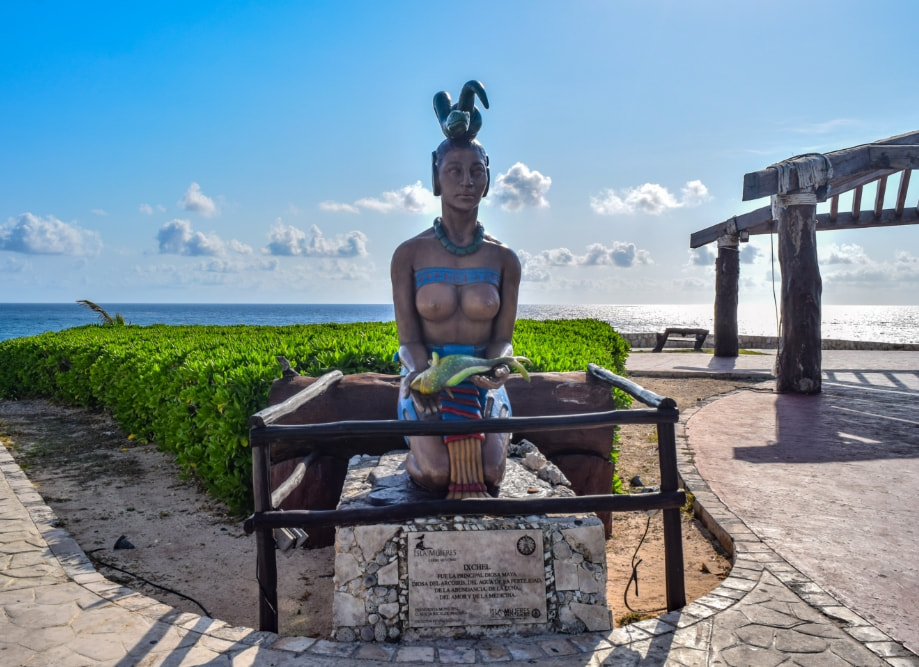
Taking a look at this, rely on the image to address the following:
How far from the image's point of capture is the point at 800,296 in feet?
33.4

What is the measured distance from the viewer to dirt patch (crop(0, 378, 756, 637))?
4.09 m

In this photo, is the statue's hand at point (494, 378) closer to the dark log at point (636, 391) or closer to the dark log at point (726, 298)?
the dark log at point (636, 391)

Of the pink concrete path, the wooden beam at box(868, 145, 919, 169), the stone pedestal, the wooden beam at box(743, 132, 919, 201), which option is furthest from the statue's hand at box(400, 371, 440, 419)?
the wooden beam at box(868, 145, 919, 169)

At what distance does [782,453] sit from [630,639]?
15.3ft

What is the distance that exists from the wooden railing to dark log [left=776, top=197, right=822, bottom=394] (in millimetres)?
7842

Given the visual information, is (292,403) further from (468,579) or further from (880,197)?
(880,197)

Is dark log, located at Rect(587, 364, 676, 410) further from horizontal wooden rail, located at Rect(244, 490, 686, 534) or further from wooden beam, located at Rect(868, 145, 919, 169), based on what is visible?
wooden beam, located at Rect(868, 145, 919, 169)

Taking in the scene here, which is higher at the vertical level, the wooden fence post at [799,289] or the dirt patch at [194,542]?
the wooden fence post at [799,289]

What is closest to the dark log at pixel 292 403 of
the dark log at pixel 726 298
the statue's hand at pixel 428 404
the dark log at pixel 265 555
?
the dark log at pixel 265 555

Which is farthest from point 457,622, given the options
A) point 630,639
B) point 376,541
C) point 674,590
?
point 674,590

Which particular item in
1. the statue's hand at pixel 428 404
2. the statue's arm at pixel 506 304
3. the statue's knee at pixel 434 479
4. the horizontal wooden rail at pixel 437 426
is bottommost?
the statue's knee at pixel 434 479

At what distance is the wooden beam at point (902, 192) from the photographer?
12.3 meters

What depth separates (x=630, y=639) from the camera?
10.3 ft

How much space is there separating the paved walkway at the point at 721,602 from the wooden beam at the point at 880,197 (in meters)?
7.62
